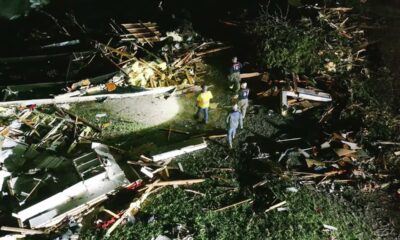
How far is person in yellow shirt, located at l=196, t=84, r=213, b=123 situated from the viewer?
13.5 meters

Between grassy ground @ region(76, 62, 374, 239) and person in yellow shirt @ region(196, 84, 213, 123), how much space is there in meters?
1.17

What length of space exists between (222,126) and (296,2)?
7624 millimetres

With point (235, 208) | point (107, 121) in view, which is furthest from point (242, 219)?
point (107, 121)

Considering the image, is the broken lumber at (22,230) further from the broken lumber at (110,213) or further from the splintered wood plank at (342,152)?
the splintered wood plank at (342,152)

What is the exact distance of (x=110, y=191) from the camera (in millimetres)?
11617

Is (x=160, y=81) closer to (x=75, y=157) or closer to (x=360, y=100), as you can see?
(x=75, y=157)

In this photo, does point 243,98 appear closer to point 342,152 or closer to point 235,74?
point 235,74

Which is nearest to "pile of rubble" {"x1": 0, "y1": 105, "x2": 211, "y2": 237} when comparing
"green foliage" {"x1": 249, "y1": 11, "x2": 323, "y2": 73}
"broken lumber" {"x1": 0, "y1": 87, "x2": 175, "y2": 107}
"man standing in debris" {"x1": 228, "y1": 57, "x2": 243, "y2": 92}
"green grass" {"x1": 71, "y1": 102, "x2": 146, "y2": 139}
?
"green grass" {"x1": 71, "y1": 102, "x2": 146, "y2": 139}

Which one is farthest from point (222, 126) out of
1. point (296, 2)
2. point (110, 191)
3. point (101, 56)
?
point (296, 2)

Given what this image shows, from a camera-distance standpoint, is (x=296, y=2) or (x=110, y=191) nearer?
(x=110, y=191)

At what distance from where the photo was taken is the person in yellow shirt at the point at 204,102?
13.5 metres

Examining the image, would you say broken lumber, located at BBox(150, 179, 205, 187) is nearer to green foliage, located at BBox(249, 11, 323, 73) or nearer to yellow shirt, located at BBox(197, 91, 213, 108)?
yellow shirt, located at BBox(197, 91, 213, 108)

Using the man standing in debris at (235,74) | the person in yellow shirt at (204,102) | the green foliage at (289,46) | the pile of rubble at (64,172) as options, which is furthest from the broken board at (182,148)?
the green foliage at (289,46)

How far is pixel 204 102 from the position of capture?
13.6m
